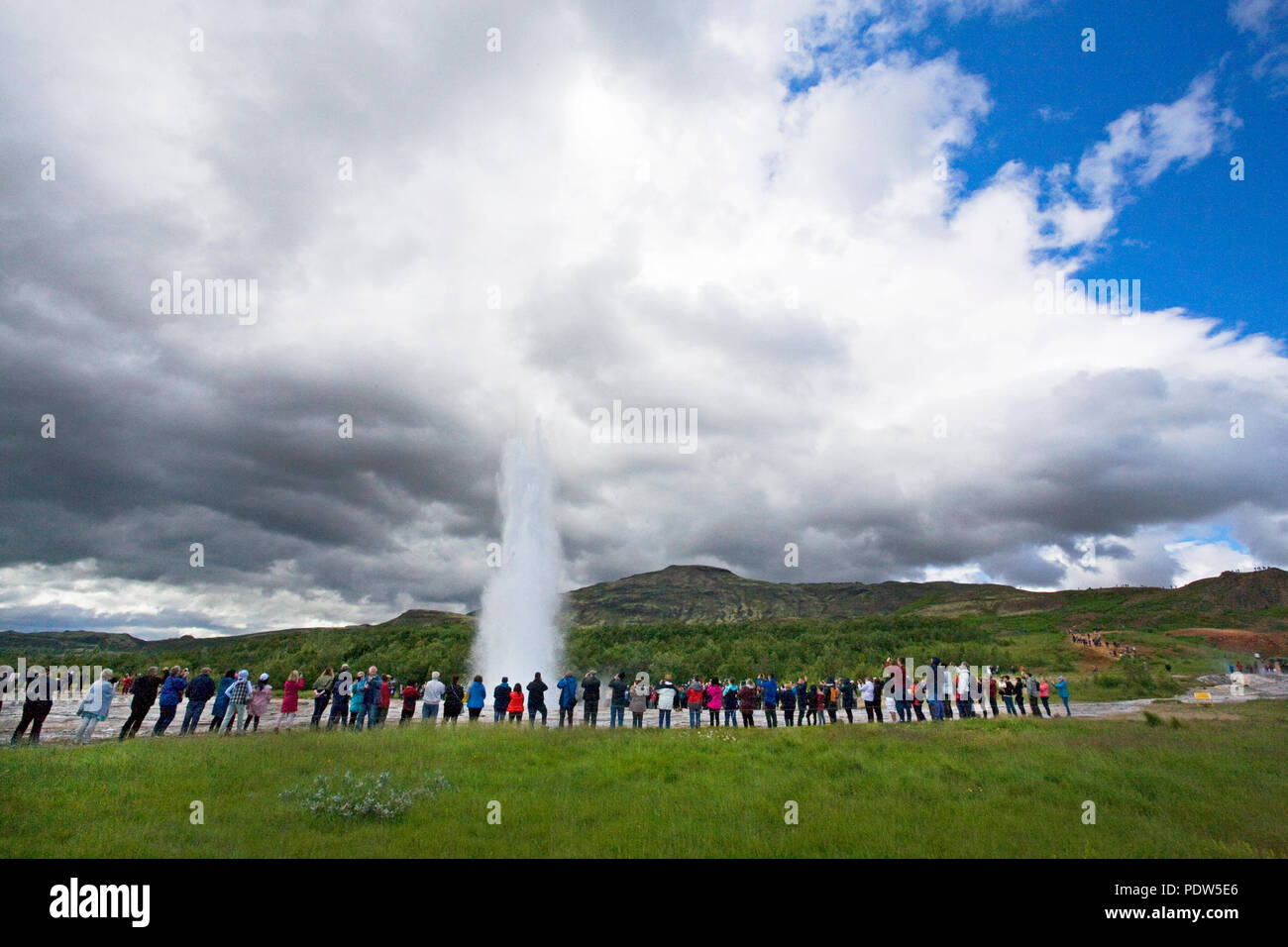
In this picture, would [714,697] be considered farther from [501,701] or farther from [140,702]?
[140,702]

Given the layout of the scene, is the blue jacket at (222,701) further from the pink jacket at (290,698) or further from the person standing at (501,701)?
the person standing at (501,701)

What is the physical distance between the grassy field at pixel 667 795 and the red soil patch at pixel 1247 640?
A: 89.8 meters

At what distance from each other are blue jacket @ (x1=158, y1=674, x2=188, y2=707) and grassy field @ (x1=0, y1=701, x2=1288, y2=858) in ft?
5.45

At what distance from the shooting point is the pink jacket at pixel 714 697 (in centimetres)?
2153

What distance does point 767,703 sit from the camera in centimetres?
2231

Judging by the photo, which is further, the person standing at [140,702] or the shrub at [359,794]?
the person standing at [140,702]

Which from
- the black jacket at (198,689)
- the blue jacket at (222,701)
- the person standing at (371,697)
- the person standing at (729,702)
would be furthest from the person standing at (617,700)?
the black jacket at (198,689)

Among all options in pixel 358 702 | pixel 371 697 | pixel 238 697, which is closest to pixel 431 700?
pixel 371 697

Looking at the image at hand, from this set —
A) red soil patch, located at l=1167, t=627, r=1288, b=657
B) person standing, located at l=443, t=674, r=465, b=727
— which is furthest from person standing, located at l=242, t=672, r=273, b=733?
red soil patch, located at l=1167, t=627, r=1288, b=657

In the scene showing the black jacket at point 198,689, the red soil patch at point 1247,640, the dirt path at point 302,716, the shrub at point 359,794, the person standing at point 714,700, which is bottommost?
the red soil patch at point 1247,640
